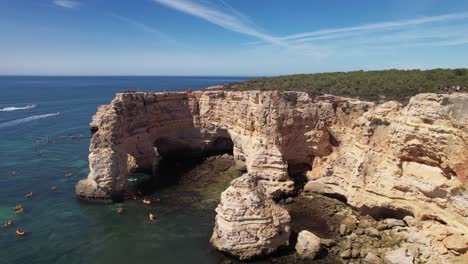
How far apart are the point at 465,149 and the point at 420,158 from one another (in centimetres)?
300

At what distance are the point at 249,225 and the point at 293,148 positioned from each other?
1118 centimetres

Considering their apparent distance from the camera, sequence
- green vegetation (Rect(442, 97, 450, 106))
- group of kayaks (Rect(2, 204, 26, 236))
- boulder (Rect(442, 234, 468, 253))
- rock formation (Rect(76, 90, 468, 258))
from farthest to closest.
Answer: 1. group of kayaks (Rect(2, 204, 26, 236))
2. rock formation (Rect(76, 90, 468, 258))
3. green vegetation (Rect(442, 97, 450, 106))
4. boulder (Rect(442, 234, 468, 253))

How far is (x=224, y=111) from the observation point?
31516 millimetres

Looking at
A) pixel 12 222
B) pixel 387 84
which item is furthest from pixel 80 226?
pixel 387 84

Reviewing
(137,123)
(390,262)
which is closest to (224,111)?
(137,123)

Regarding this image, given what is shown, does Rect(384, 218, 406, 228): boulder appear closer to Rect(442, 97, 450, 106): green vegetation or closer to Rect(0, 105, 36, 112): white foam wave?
Rect(442, 97, 450, 106): green vegetation

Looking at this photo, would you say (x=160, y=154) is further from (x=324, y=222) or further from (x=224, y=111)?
(x=324, y=222)

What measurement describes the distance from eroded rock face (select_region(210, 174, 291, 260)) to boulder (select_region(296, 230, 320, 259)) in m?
0.81

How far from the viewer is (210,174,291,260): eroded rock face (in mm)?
16984

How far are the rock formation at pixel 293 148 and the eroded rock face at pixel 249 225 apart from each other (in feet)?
0.18

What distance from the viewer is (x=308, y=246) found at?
17125mm

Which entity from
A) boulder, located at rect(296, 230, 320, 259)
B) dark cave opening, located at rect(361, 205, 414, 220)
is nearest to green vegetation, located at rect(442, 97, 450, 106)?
dark cave opening, located at rect(361, 205, 414, 220)

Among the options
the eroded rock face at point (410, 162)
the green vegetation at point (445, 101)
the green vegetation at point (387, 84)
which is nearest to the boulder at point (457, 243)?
the eroded rock face at point (410, 162)

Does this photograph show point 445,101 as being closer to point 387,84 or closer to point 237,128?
point 237,128
